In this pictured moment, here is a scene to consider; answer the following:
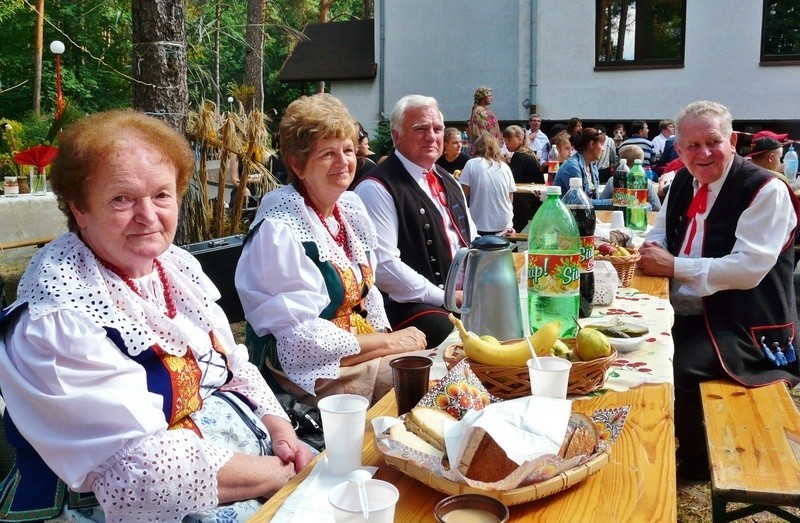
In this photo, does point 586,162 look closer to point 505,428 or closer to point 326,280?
point 326,280

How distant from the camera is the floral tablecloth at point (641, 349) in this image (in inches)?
78.9

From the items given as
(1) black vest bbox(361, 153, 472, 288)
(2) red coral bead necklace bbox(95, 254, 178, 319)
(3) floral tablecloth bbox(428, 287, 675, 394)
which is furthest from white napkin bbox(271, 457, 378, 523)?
(1) black vest bbox(361, 153, 472, 288)

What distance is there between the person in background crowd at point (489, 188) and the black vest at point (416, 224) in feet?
10.8

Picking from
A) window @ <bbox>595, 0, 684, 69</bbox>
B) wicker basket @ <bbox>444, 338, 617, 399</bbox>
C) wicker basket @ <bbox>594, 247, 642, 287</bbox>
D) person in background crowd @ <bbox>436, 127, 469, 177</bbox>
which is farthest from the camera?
window @ <bbox>595, 0, 684, 69</bbox>

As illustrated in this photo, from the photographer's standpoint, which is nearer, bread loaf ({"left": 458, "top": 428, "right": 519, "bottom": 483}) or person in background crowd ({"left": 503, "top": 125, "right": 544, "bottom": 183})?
bread loaf ({"left": 458, "top": 428, "right": 519, "bottom": 483})

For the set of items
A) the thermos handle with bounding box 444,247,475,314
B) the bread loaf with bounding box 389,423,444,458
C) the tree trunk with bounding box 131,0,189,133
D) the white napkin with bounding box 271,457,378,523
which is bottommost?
the white napkin with bounding box 271,457,378,523

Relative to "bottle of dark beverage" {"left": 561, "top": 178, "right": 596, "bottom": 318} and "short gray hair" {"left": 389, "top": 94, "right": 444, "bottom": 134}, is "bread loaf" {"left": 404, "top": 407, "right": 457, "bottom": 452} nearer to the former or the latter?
"bottle of dark beverage" {"left": 561, "top": 178, "right": 596, "bottom": 318}

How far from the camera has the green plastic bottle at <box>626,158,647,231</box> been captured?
4.90m

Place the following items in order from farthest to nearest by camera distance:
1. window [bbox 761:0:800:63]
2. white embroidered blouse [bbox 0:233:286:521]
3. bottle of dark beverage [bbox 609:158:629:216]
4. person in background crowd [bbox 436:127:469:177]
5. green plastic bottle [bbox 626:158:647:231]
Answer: window [bbox 761:0:800:63] < person in background crowd [bbox 436:127:469:177] < bottle of dark beverage [bbox 609:158:629:216] < green plastic bottle [bbox 626:158:647:231] < white embroidered blouse [bbox 0:233:286:521]

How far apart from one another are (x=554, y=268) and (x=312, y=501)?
118 centimetres

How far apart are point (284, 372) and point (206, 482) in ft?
2.85

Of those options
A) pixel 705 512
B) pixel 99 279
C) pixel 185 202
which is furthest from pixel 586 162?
pixel 99 279

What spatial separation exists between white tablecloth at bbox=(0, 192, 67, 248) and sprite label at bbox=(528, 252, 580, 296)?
776 cm

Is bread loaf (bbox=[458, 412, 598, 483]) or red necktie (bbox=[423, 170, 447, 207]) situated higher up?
red necktie (bbox=[423, 170, 447, 207])
